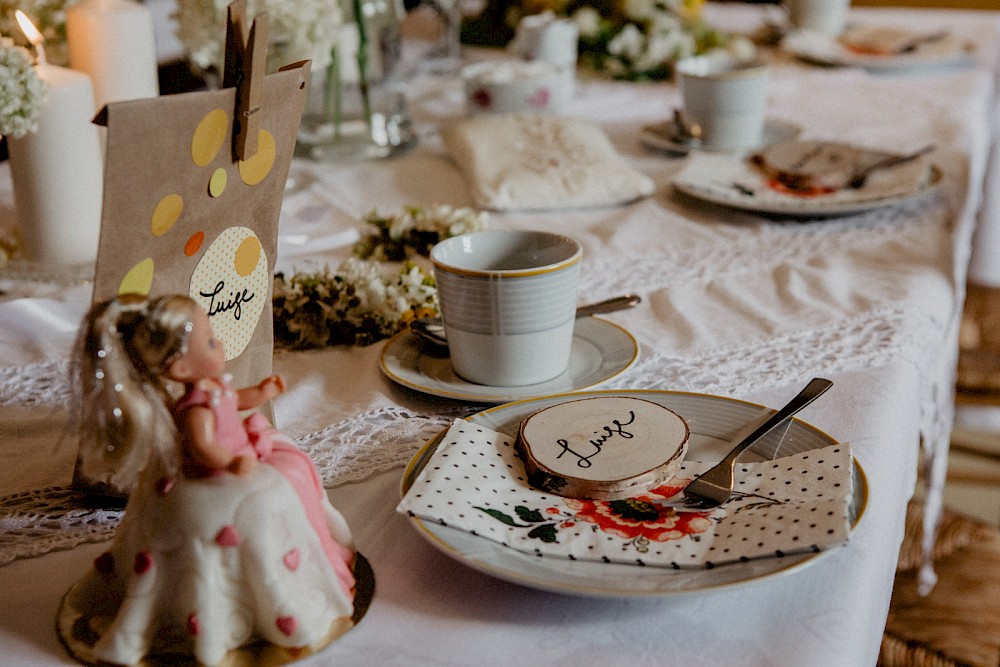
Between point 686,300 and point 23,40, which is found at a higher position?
point 23,40

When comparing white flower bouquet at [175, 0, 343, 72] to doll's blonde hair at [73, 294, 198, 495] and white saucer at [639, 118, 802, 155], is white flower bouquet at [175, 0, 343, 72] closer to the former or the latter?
white saucer at [639, 118, 802, 155]

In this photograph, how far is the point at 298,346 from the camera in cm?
79

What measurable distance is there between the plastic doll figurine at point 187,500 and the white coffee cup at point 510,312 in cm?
23

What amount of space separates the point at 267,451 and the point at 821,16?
5.70 feet

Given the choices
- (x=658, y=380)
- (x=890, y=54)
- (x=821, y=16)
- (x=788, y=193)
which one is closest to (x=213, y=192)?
(x=658, y=380)

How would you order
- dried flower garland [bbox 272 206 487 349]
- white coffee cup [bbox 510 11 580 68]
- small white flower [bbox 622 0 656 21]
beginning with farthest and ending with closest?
1. small white flower [bbox 622 0 656 21]
2. white coffee cup [bbox 510 11 580 68]
3. dried flower garland [bbox 272 206 487 349]

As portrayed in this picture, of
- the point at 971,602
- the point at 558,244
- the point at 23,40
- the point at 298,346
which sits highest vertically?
the point at 23,40

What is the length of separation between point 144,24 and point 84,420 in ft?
2.20

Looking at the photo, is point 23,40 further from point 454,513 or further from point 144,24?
point 454,513

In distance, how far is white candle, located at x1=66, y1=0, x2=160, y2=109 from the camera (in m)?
0.94

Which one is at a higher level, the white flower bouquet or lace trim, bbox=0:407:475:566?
the white flower bouquet

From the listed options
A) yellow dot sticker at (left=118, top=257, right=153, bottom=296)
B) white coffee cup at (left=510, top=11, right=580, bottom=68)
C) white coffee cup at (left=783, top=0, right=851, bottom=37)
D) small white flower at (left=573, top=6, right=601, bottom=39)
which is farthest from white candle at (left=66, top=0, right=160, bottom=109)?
white coffee cup at (left=783, top=0, right=851, bottom=37)

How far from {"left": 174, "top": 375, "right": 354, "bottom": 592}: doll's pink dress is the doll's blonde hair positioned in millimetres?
12

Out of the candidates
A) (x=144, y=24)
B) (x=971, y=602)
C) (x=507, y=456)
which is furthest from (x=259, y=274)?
(x=971, y=602)
